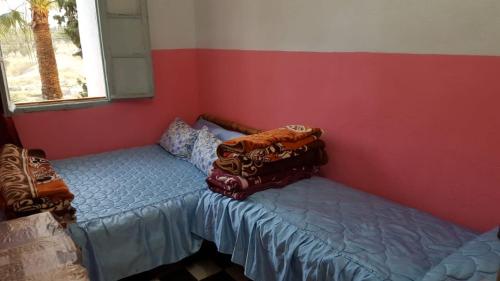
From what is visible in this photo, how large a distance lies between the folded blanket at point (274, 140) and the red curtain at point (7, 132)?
141 cm

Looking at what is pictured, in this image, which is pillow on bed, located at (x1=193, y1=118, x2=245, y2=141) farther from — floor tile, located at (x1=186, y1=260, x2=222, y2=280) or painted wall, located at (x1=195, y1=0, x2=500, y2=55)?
floor tile, located at (x1=186, y1=260, x2=222, y2=280)

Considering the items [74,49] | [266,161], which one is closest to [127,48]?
[74,49]

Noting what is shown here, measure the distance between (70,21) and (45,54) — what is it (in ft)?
1.25

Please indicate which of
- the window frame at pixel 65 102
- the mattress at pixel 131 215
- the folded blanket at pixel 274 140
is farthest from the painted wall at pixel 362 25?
the mattress at pixel 131 215

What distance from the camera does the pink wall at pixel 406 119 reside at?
1467 millimetres

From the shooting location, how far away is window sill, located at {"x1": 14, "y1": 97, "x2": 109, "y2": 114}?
8.18ft

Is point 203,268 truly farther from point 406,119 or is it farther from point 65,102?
point 65,102

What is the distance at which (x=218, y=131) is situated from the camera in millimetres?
2777

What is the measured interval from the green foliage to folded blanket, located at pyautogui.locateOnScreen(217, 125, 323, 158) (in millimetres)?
2009

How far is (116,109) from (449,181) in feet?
8.00

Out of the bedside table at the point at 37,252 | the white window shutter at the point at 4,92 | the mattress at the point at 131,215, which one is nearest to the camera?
the bedside table at the point at 37,252

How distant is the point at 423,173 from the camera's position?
169 centimetres

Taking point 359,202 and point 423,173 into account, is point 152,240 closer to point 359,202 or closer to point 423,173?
point 359,202

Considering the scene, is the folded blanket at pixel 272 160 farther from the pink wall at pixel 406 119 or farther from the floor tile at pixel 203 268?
the floor tile at pixel 203 268
